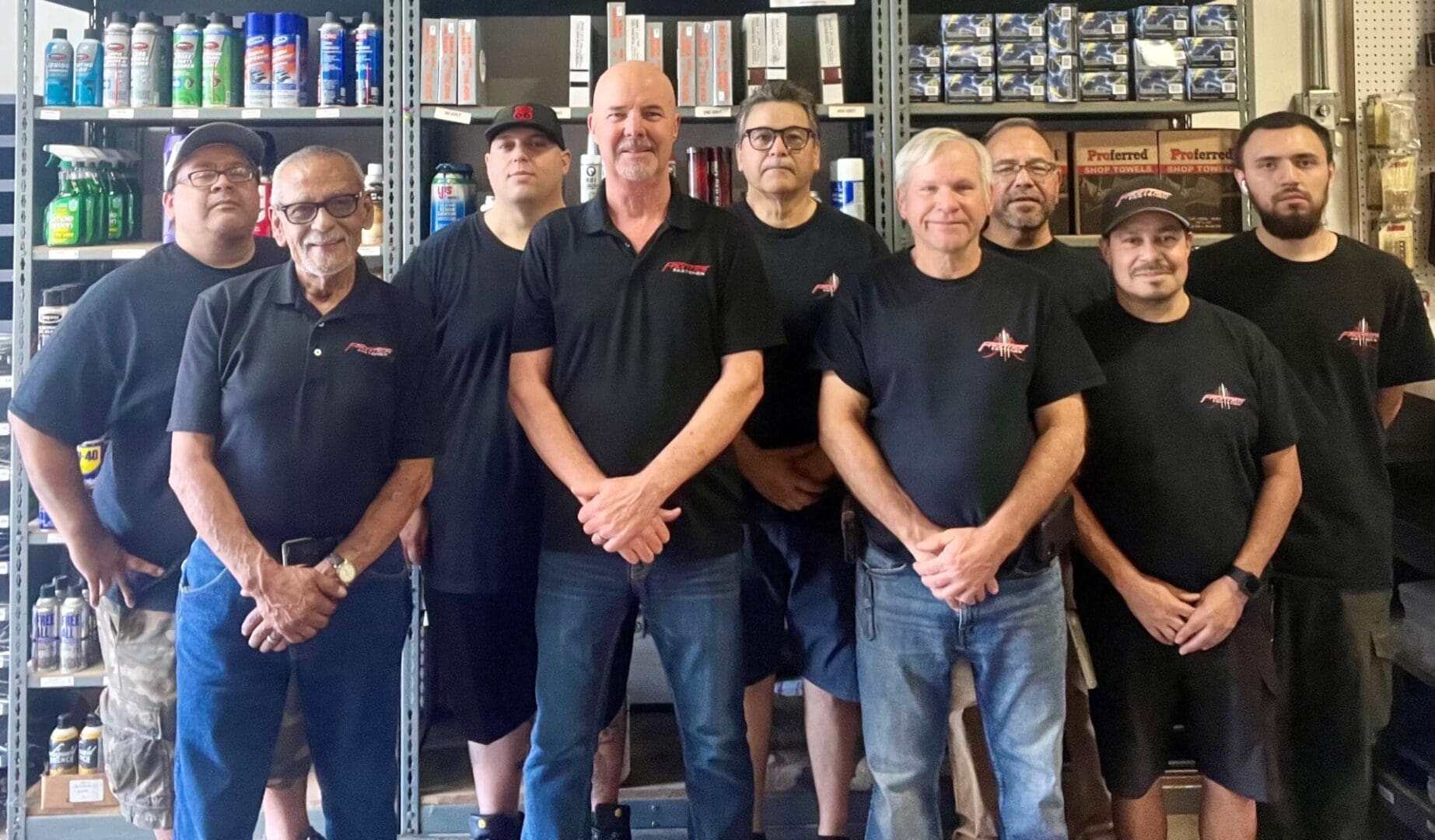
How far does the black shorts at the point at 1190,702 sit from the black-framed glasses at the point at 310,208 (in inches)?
68.8

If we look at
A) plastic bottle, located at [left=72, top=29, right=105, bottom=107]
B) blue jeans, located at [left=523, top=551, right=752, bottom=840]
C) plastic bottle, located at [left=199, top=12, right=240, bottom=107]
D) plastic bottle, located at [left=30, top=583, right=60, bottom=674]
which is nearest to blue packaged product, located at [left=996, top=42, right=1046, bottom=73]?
blue jeans, located at [left=523, top=551, right=752, bottom=840]

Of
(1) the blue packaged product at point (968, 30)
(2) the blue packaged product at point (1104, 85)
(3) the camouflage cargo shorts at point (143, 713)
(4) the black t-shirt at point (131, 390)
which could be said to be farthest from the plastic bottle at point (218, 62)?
(2) the blue packaged product at point (1104, 85)

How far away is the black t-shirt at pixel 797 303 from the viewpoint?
2139 mm

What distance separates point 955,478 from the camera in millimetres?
1765

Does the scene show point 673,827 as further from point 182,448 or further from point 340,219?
point 340,219

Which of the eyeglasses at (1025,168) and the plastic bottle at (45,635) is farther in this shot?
the plastic bottle at (45,635)

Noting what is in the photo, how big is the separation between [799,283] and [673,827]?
159 cm

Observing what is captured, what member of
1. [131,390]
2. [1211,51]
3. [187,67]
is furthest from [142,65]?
[1211,51]

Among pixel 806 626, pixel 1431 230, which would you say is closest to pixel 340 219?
pixel 806 626

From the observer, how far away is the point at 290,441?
5.52 feet

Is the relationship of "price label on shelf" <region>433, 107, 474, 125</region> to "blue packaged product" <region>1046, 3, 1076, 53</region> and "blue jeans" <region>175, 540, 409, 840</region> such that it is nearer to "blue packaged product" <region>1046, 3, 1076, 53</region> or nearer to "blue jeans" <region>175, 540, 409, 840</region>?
"blue jeans" <region>175, 540, 409, 840</region>

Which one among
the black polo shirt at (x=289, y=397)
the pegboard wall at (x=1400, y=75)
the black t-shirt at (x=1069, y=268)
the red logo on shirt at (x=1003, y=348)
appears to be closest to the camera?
the black polo shirt at (x=289, y=397)

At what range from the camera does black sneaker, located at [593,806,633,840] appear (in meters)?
2.39

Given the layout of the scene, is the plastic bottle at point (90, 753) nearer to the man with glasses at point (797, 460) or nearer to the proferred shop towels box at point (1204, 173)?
the man with glasses at point (797, 460)
